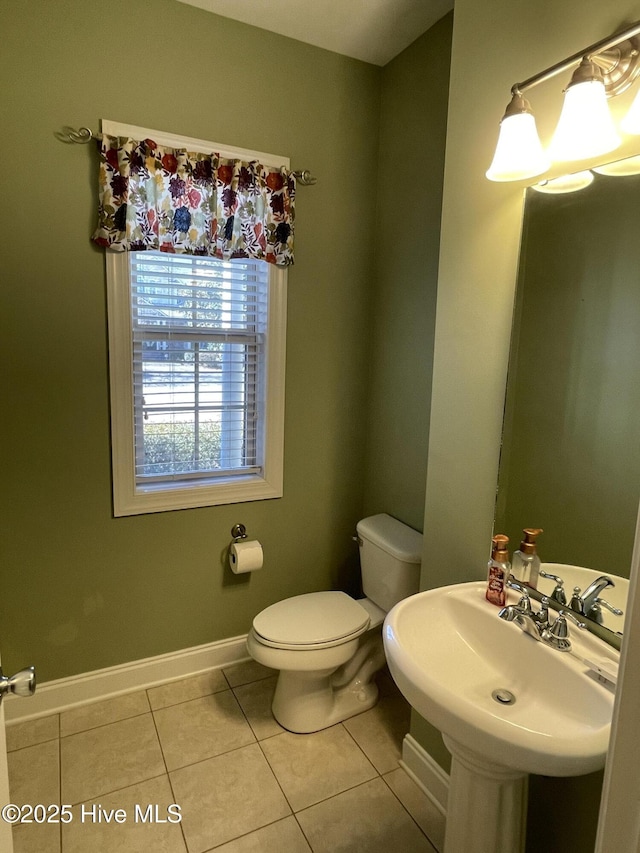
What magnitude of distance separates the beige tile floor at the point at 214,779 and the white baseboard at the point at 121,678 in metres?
0.04

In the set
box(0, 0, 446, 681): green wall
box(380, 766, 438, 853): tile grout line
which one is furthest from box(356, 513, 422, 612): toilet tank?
box(380, 766, 438, 853): tile grout line

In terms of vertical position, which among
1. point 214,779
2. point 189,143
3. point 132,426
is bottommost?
point 214,779

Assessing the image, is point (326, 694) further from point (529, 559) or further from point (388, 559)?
point (529, 559)

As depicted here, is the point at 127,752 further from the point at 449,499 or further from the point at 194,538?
the point at 449,499

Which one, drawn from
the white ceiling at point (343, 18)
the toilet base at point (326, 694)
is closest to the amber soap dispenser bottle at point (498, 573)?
the toilet base at point (326, 694)

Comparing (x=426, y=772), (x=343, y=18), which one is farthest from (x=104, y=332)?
(x=426, y=772)

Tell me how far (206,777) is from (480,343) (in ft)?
5.68

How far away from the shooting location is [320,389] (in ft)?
7.94

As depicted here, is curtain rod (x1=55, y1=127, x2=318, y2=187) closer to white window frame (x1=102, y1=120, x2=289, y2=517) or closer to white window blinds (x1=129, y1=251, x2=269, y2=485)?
white window frame (x1=102, y1=120, x2=289, y2=517)

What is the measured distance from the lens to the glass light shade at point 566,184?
3.97 ft

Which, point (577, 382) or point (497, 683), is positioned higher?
point (577, 382)

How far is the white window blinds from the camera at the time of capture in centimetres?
209

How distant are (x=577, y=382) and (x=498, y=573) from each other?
Answer: 1.77ft

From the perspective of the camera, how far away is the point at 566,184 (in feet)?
4.10
